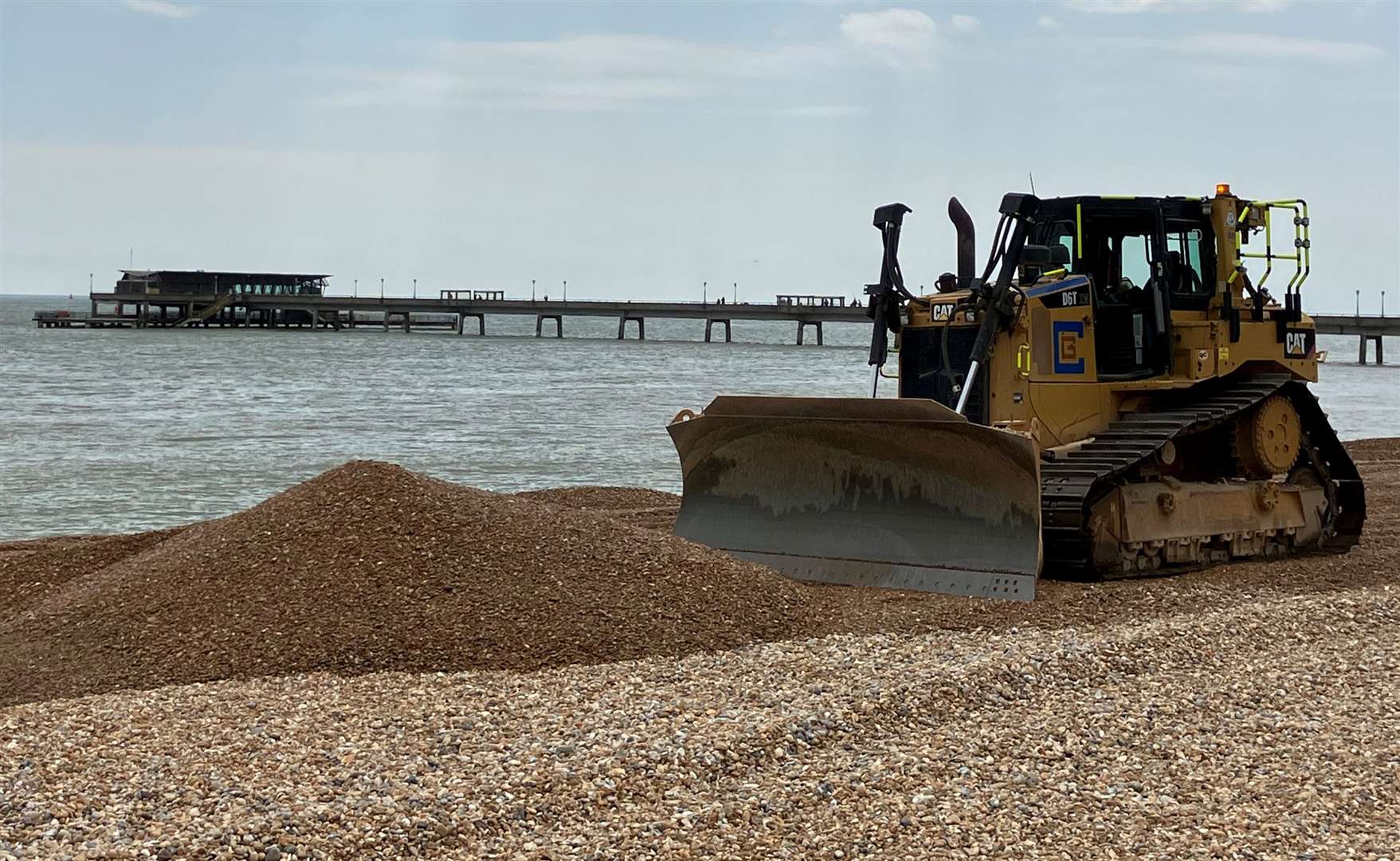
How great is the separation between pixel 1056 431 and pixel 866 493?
1.64 metres

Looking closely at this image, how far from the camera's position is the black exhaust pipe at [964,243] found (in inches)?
503

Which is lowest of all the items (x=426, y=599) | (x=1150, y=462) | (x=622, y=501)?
(x=622, y=501)

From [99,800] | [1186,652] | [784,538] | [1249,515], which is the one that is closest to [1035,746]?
[1186,652]

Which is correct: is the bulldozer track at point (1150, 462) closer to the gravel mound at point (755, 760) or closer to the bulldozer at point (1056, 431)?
the bulldozer at point (1056, 431)

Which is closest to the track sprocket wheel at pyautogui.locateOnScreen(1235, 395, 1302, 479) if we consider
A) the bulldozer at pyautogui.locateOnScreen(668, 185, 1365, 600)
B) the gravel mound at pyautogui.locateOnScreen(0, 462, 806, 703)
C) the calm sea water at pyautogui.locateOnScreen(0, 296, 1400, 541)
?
the bulldozer at pyautogui.locateOnScreen(668, 185, 1365, 600)

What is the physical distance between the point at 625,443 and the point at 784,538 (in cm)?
1761

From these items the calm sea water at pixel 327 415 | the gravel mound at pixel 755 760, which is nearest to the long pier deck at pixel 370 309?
the calm sea water at pixel 327 415

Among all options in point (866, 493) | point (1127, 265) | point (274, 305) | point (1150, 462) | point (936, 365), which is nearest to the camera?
point (866, 493)

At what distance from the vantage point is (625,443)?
29312 millimetres

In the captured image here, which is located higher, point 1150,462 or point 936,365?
point 936,365

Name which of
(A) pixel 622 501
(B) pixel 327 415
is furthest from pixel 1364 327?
(A) pixel 622 501

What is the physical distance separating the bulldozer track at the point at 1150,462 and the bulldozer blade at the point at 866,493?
391 millimetres

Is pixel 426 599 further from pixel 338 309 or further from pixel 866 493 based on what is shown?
pixel 338 309

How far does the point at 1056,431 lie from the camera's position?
12.1 m
